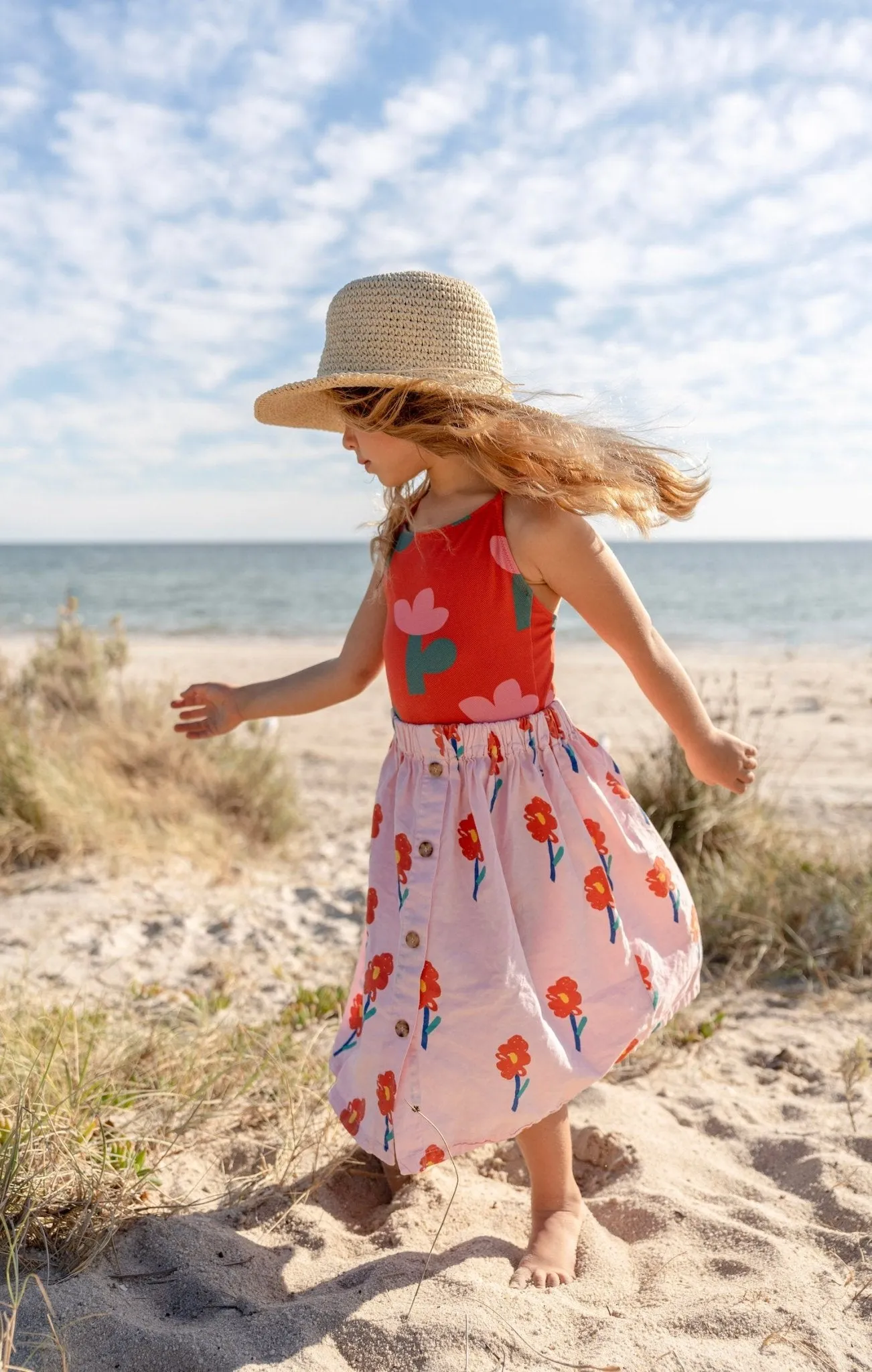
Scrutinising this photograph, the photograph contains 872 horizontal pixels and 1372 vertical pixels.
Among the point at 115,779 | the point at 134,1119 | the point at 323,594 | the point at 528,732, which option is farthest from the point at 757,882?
the point at 323,594

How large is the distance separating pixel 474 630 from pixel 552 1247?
122 cm

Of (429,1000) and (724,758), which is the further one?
(724,758)

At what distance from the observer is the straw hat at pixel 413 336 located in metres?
2.05

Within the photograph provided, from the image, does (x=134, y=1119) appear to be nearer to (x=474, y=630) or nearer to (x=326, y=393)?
(x=474, y=630)

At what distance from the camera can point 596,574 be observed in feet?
6.43

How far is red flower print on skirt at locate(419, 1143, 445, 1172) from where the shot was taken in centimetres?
188

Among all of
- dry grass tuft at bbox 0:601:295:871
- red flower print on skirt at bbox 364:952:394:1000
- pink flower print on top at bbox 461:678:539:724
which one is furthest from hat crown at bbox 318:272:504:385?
dry grass tuft at bbox 0:601:295:871

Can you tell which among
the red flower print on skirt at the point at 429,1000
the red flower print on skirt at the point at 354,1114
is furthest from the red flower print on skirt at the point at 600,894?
the red flower print on skirt at the point at 354,1114

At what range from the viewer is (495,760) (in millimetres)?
2043

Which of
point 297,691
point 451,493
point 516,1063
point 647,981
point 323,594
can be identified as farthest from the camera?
point 323,594

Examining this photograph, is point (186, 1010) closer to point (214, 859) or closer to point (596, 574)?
point (214, 859)

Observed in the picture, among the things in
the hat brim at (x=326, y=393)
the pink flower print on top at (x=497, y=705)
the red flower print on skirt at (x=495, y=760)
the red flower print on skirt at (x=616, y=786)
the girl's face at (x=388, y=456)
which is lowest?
the red flower print on skirt at (x=616, y=786)

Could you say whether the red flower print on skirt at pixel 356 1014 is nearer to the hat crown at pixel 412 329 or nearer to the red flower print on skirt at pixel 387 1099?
the red flower print on skirt at pixel 387 1099

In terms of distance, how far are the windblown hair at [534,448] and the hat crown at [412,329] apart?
0.06 meters
